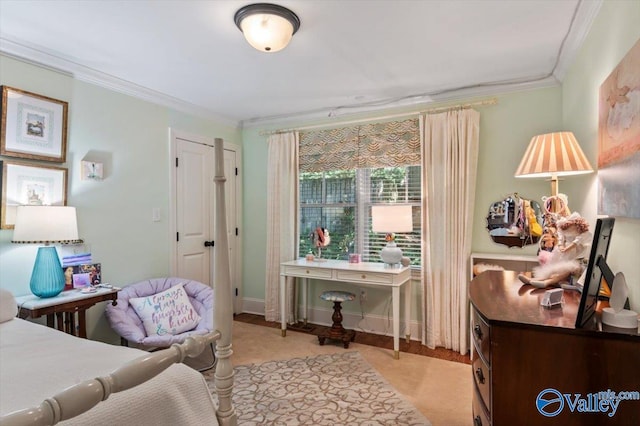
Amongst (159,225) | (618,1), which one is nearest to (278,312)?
(159,225)

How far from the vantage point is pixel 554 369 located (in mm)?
1127

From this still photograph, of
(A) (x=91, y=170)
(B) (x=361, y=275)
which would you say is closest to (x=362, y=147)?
(B) (x=361, y=275)

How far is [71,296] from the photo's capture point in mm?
2441

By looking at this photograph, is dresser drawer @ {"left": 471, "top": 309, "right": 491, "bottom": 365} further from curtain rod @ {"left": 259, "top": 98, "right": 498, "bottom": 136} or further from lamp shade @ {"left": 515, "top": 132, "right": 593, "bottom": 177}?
curtain rod @ {"left": 259, "top": 98, "right": 498, "bottom": 136}

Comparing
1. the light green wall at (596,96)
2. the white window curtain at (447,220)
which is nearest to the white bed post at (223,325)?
the light green wall at (596,96)

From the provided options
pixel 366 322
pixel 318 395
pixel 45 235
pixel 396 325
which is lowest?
pixel 318 395

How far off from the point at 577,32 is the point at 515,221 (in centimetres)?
156

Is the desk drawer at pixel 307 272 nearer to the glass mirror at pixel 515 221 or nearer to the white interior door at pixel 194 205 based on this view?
the white interior door at pixel 194 205

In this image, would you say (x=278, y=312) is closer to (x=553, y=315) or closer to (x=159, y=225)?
(x=159, y=225)

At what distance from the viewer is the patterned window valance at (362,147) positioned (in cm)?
355

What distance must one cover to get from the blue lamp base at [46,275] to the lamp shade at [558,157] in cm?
322

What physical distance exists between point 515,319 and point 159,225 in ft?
10.7

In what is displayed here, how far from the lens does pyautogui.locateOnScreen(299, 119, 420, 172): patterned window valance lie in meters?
3.55

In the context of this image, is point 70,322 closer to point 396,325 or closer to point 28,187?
point 28,187
